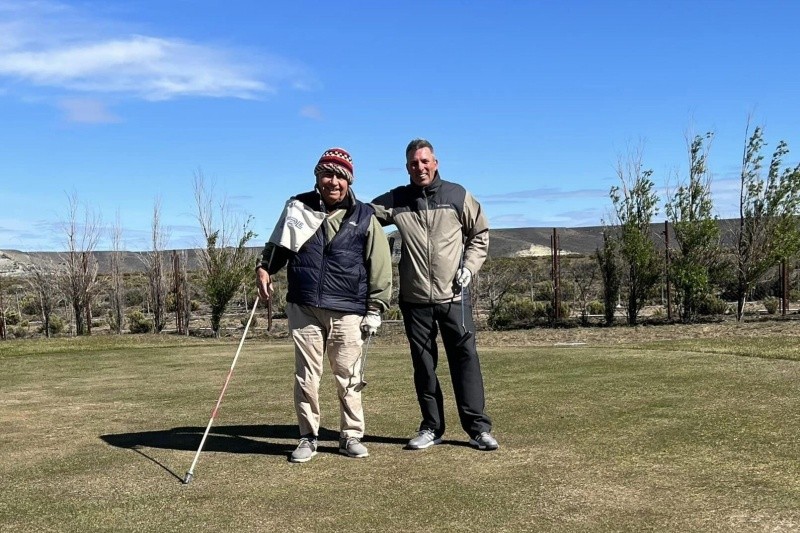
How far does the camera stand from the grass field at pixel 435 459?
3.88m

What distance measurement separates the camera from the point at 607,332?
16781 millimetres

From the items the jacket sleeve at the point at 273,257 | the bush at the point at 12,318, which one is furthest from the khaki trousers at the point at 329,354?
the bush at the point at 12,318

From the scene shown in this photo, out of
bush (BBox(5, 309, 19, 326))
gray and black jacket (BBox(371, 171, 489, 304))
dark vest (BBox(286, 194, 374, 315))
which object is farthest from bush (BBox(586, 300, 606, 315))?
bush (BBox(5, 309, 19, 326))

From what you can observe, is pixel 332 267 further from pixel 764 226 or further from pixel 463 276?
pixel 764 226

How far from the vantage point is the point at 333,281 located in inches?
209

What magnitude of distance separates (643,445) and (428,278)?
177 cm

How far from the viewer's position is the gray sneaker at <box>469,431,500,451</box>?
5168mm

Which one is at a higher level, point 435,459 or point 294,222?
point 294,222

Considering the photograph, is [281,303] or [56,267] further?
[281,303]

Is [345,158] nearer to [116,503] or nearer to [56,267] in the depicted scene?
[116,503]

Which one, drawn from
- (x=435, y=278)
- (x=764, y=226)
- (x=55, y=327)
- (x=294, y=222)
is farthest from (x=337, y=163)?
(x=55, y=327)

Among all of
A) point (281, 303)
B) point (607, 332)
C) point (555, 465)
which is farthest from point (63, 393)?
point (281, 303)

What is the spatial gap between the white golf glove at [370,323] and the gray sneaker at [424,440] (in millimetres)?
769

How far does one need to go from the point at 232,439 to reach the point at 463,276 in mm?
2093
